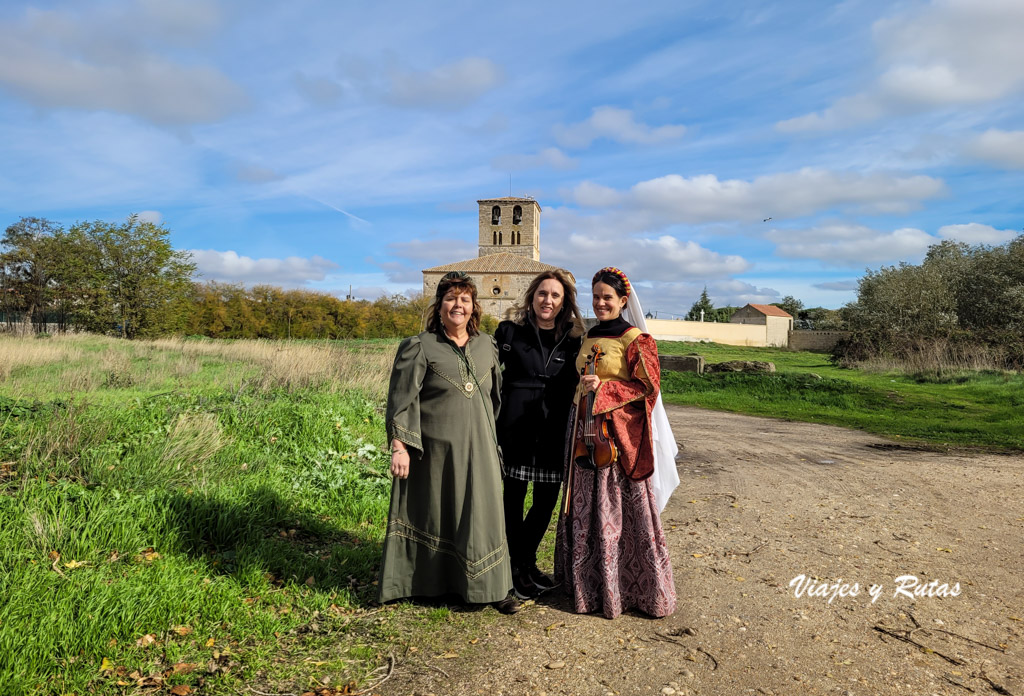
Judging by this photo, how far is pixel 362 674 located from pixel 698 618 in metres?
1.92

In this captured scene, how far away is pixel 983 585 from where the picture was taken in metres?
4.27

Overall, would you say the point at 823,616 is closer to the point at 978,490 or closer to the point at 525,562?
the point at 525,562

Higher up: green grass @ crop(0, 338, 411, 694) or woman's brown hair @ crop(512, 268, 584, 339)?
woman's brown hair @ crop(512, 268, 584, 339)

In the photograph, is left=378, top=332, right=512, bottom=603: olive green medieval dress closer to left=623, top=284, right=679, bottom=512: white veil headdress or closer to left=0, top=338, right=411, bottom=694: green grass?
left=0, top=338, right=411, bottom=694: green grass

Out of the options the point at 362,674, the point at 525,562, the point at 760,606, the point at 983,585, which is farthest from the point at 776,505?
the point at 362,674

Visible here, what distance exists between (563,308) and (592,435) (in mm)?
850

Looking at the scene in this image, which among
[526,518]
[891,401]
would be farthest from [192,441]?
[891,401]

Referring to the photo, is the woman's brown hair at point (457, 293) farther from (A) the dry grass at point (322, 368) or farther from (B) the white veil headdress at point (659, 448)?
(A) the dry grass at point (322, 368)

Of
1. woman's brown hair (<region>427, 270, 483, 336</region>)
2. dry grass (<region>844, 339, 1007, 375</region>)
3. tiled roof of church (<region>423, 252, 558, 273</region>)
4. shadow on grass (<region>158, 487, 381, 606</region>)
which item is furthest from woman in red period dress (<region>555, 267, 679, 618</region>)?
tiled roof of church (<region>423, 252, 558, 273</region>)

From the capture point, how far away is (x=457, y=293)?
3814 mm

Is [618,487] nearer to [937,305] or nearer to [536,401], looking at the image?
[536,401]

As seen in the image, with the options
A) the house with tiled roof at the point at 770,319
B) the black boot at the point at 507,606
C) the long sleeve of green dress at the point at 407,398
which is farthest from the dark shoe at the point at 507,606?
the house with tiled roof at the point at 770,319

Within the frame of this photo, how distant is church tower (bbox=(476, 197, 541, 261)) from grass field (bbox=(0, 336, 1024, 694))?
3026 inches

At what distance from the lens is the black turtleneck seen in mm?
3859
